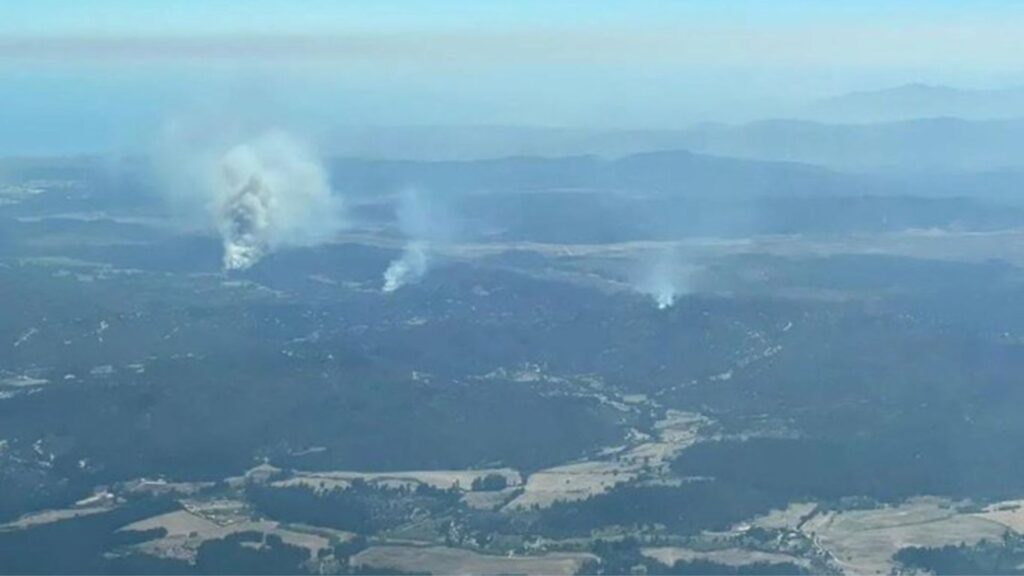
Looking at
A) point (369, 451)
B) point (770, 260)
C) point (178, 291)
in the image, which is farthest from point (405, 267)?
point (369, 451)

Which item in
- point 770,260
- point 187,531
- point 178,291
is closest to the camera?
point 187,531

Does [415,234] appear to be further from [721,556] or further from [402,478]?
[721,556]

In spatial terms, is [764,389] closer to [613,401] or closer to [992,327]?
[613,401]

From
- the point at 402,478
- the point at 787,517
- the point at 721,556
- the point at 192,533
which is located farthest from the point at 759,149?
the point at 192,533

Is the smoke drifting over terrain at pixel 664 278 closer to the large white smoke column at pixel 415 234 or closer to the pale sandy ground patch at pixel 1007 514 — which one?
the large white smoke column at pixel 415 234

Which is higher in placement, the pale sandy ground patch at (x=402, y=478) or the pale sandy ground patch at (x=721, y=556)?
the pale sandy ground patch at (x=402, y=478)

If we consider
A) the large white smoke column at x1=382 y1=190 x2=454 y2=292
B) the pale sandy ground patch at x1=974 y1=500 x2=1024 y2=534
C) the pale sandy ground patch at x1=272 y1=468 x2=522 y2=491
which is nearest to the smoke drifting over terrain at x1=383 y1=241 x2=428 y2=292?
the large white smoke column at x1=382 y1=190 x2=454 y2=292

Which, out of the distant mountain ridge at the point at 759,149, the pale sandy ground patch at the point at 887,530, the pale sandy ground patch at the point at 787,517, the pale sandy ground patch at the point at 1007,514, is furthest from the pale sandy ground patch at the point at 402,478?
the distant mountain ridge at the point at 759,149
